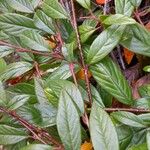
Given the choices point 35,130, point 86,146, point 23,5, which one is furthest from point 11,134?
point 23,5

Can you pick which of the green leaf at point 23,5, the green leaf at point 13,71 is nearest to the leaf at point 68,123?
the green leaf at point 13,71

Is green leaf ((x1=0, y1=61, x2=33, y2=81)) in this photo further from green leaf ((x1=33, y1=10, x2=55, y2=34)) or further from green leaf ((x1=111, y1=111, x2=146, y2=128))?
green leaf ((x1=111, y1=111, x2=146, y2=128))

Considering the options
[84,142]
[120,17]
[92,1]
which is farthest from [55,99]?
[92,1]

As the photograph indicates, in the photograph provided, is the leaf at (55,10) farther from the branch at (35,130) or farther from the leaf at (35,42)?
the branch at (35,130)

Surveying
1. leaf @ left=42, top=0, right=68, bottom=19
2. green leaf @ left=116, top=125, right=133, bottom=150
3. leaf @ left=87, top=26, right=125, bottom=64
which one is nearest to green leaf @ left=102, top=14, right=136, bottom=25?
leaf @ left=87, top=26, right=125, bottom=64

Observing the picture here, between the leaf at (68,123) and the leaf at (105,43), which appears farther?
the leaf at (105,43)

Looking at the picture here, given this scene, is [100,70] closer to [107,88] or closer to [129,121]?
[107,88]

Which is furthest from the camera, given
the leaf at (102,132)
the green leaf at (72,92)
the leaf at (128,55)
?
the leaf at (128,55)
